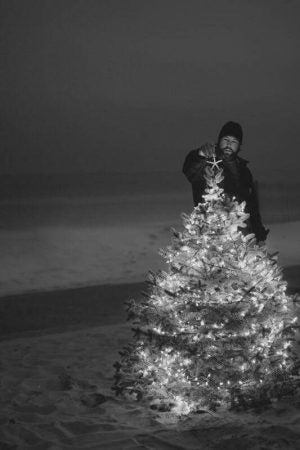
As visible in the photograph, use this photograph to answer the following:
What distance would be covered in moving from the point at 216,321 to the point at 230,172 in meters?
2.31

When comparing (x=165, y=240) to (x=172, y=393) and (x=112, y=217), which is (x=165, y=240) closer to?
(x=112, y=217)

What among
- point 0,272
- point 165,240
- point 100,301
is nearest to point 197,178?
point 100,301

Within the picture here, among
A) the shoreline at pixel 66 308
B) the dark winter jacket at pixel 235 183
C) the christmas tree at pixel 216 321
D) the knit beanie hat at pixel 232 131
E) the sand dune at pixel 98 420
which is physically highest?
the knit beanie hat at pixel 232 131

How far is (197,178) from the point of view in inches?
258

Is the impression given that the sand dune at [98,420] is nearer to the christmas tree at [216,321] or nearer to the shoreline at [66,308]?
the christmas tree at [216,321]

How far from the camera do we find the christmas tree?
16.6ft

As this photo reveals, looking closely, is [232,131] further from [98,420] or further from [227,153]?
[98,420]

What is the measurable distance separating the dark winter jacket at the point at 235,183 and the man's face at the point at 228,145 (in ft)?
0.33

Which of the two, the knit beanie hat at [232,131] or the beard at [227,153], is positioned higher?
the knit beanie hat at [232,131]

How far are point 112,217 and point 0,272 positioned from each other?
1286cm

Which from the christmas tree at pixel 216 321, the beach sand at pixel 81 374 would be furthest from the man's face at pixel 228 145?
the beach sand at pixel 81 374

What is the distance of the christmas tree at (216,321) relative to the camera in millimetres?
5074

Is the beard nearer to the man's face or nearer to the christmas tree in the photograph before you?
the man's face

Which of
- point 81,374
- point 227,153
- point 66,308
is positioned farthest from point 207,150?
point 66,308
